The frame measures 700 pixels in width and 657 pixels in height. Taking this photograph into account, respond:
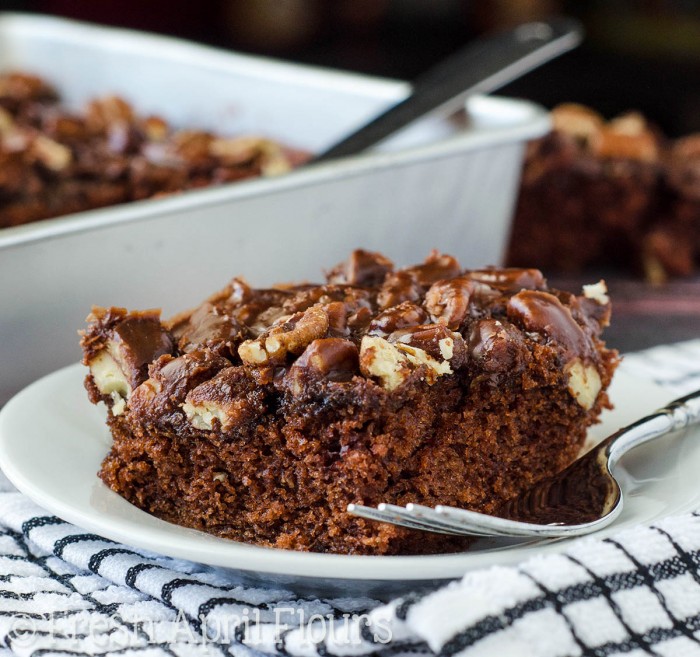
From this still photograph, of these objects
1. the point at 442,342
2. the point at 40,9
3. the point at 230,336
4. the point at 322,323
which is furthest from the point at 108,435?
the point at 40,9

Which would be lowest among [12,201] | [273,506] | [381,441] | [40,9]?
[40,9]

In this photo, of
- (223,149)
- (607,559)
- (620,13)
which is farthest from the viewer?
(620,13)

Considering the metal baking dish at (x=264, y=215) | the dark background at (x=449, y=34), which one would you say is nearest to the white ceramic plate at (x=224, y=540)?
the metal baking dish at (x=264, y=215)

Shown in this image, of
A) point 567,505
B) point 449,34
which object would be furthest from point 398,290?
point 449,34

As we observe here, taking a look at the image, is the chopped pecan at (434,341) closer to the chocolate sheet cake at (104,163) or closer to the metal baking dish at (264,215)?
the metal baking dish at (264,215)

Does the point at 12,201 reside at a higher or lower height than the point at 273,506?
lower

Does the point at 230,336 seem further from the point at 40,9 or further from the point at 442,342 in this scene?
the point at 40,9
